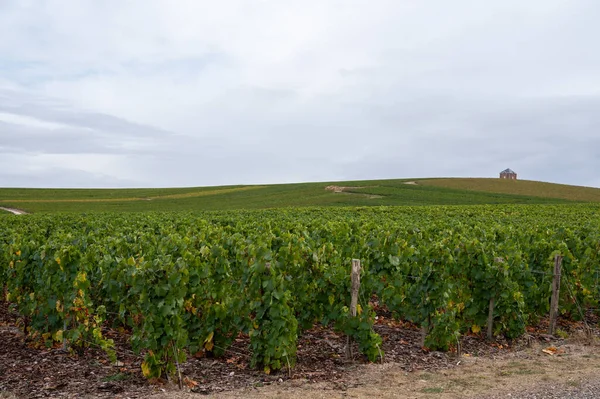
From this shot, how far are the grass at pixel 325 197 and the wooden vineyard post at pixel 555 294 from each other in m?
53.4

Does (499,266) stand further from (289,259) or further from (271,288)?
(271,288)

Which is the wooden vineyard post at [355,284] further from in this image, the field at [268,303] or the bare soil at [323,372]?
the bare soil at [323,372]

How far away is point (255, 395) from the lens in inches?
310

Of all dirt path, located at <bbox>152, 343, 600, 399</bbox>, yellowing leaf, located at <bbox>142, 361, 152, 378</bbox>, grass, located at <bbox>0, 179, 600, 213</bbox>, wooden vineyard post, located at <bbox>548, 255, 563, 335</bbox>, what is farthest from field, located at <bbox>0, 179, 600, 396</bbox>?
grass, located at <bbox>0, 179, 600, 213</bbox>

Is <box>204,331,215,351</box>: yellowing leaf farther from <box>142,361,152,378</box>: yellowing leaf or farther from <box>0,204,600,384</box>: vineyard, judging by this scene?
<box>142,361,152,378</box>: yellowing leaf

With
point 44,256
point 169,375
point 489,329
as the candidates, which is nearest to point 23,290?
point 44,256

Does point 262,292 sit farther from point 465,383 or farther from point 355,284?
point 465,383

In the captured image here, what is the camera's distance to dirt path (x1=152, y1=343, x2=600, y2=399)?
7941 mm

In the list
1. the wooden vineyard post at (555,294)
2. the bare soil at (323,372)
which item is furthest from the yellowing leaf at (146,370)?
the wooden vineyard post at (555,294)

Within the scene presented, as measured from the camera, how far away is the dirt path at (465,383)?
7941 millimetres

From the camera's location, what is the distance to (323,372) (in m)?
8.98

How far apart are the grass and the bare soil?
55.1 meters

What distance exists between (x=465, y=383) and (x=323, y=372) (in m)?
2.14

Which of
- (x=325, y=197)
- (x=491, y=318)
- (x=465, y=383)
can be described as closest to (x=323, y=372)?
(x=465, y=383)
